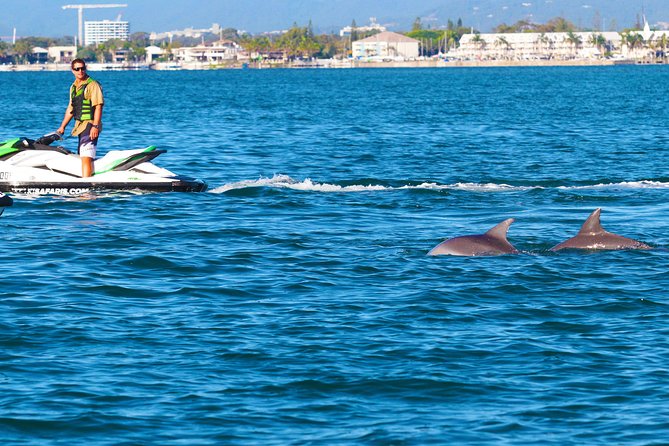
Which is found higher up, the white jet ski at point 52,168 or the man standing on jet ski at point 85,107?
the man standing on jet ski at point 85,107

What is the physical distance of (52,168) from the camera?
21.6m

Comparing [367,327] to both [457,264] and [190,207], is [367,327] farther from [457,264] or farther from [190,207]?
[190,207]

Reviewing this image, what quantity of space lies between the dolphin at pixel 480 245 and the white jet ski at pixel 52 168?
7819 mm

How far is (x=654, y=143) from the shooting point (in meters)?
38.2

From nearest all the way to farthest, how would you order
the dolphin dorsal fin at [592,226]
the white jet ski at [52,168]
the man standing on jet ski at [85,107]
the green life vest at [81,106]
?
1. the dolphin dorsal fin at [592,226]
2. the man standing on jet ski at [85,107]
3. the green life vest at [81,106]
4. the white jet ski at [52,168]

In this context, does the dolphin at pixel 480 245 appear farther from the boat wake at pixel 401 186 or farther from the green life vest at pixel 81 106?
the green life vest at pixel 81 106

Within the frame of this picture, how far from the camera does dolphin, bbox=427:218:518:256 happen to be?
15.8 meters

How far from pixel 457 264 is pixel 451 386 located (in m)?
4.94

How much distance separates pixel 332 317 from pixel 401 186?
11608 millimetres

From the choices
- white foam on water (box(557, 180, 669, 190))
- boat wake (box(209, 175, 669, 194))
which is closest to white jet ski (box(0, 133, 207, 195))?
boat wake (box(209, 175, 669, 194))

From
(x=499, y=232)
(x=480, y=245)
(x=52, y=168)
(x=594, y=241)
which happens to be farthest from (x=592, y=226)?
(x=52, y=168)

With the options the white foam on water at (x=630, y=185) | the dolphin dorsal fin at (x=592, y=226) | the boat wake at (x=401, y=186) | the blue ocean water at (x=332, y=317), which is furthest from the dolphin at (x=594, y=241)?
the white foam on water at (x=630, y=185)

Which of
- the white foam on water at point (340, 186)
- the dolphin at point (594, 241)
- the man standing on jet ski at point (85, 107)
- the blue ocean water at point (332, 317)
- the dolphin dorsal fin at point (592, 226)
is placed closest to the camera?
the blue ocean water at point (332, 317)

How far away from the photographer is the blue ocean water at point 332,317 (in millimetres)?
9703
